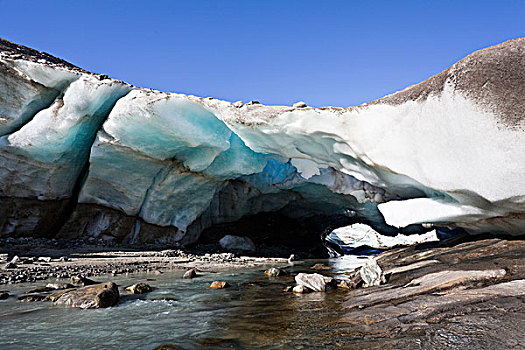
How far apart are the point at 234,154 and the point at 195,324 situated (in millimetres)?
8648

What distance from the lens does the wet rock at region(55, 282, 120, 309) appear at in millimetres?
4688

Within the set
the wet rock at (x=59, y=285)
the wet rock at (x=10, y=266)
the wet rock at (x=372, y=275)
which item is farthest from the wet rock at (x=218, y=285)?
the wet rock at (x=10, y=266)

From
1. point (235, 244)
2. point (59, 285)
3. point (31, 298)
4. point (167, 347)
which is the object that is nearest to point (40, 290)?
point (59, 285)

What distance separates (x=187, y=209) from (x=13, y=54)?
7663 millimetres

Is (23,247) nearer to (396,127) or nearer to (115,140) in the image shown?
(115,140)

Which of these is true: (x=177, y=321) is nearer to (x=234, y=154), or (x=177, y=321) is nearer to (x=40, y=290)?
(x=40, y=290)

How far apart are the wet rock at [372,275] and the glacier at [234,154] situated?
1331mm

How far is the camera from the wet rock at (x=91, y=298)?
4.69m

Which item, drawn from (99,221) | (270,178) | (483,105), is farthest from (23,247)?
(483,105)

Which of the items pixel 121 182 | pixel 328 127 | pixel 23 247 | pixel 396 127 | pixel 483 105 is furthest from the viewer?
pixel 121 182

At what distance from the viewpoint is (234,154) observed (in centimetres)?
1220

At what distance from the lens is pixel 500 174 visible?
4918 millimetres

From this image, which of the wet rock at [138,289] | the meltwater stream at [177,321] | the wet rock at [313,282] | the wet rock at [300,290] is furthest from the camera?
the wet rock at [313,282]

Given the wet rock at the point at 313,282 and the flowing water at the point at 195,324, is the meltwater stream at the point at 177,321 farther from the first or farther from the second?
the wet rock at the point at 313,282
